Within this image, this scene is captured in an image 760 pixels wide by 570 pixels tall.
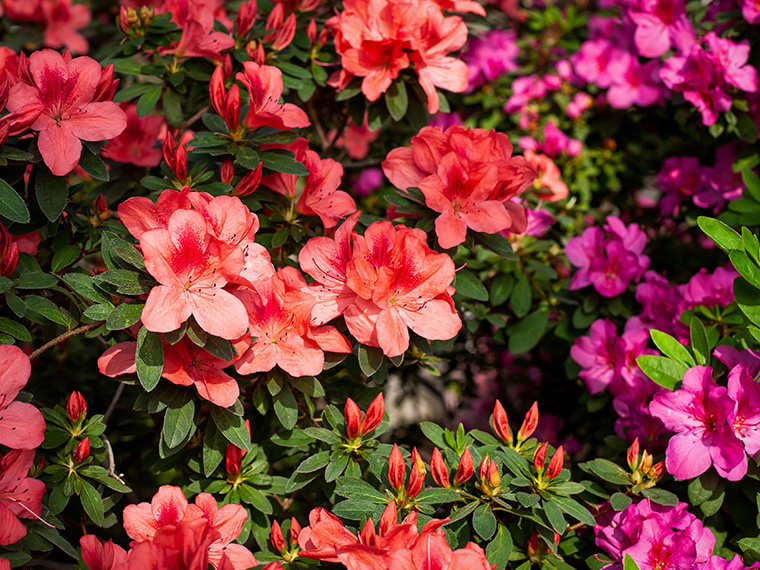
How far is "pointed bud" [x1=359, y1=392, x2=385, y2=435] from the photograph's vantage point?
4.67 feet

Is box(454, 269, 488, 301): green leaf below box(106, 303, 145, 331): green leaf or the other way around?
below

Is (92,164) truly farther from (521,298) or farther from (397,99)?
(521,298)

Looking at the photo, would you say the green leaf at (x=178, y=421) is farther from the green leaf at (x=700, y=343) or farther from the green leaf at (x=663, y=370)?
the green leaf at (x=700, y=343)

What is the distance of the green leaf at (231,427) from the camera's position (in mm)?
1379

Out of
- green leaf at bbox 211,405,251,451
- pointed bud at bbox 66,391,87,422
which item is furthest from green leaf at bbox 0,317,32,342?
green leaf at bbox 211,405,251,451

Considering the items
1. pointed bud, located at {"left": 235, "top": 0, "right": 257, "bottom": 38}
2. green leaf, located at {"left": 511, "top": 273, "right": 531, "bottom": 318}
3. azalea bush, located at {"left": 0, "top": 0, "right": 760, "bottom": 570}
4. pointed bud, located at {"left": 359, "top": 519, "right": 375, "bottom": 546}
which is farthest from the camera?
green leaf, located at {"left": 511, "top": 273, "right": 531, "bottom": 318}

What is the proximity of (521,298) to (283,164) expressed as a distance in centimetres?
87

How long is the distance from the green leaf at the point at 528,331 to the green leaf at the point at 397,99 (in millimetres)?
727

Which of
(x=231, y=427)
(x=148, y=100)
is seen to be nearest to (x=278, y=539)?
(x=231, y=427)

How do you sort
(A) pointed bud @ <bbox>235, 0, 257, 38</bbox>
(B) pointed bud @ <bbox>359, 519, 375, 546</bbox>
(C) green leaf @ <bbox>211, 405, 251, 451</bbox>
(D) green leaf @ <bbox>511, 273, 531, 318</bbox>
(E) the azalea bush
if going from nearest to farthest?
1. (B) pointed bud @ <bbox>359, 519, 375, 546</bbox>
2. (E) the azalea bush
3. (C) green leaf @ <bbox>211, 405, 251, 451</bbox>
4. (A) pointed bud @ <bbox>235, 0, 257, 38</bbox>
5. (D) green leaf @ <bbox>511, 273, 531, 318</bbox>

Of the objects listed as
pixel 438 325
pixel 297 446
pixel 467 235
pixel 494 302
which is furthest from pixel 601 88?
pixel 297 446

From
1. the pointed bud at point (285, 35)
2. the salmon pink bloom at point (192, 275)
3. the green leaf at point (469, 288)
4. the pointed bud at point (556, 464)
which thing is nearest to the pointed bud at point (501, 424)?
the pointed bud at point (556, 464)

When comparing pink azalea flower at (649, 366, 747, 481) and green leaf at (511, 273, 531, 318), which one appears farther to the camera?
green leaf at (511, 273, 531, 318)

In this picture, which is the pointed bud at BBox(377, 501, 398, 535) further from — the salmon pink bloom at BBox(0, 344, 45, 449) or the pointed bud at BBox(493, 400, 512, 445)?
the salmon pink bloom at BBox(0, 344, 45, 449)
